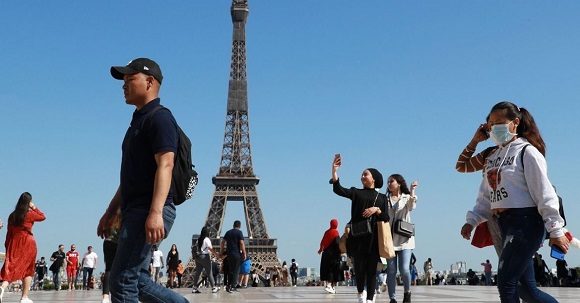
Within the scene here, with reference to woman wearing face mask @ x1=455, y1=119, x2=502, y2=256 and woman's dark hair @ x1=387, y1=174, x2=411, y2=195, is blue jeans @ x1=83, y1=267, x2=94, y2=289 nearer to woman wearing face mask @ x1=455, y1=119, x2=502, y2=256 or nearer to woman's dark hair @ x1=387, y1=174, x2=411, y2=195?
woman's dark hair @ x1=387, y1=174, x2=411, y2=195

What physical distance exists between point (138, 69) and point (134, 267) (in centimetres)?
119

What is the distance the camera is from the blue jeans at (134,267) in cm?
387

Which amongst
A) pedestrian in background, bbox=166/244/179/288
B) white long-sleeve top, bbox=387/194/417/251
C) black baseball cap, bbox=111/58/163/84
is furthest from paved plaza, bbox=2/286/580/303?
pedestrian in background, bbox=166/244/179/288

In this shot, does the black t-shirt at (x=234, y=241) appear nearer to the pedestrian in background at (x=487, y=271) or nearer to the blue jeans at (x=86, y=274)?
the blue jeans at (x=86, y=274)

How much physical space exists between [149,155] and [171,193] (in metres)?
0.26

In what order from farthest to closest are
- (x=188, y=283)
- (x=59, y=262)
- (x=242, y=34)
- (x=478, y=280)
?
(x=242, y=34) → (x=188, y=283) → (x=478, y=280) → (x=59, y=262)

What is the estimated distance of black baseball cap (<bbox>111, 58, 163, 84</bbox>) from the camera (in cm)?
416

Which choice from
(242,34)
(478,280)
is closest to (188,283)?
(242,34)

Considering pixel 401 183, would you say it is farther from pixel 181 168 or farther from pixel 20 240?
pixel 181 168

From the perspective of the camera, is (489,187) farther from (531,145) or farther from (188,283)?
(188,283)

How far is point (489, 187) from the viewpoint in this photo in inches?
182

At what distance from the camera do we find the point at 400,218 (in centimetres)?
898

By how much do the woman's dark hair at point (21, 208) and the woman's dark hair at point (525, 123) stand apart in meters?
6.31

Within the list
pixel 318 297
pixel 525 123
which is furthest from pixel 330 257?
pixel 525 123
